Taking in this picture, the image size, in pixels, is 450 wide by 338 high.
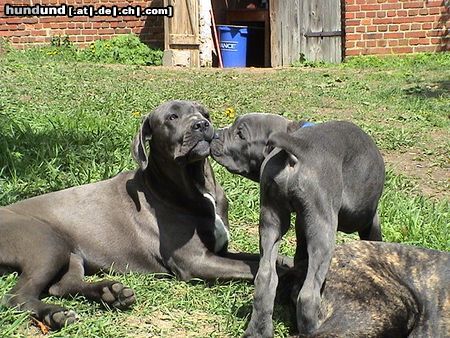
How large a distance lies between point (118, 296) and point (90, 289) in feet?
0.87

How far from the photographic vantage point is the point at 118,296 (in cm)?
485

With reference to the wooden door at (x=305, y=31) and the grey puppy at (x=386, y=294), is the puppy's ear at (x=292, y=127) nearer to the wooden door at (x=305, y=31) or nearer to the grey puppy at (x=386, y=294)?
the grey puppy at (x=386, y=294)

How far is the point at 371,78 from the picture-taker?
13.7m

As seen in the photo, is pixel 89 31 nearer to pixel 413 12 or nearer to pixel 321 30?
pixel 321 30

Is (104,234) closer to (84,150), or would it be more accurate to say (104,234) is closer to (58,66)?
(84,150)

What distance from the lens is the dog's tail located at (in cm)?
430

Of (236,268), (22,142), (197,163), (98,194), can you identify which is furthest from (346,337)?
(22,142)

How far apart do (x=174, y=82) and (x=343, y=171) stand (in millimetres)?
8650

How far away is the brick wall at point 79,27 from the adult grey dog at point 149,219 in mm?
11816

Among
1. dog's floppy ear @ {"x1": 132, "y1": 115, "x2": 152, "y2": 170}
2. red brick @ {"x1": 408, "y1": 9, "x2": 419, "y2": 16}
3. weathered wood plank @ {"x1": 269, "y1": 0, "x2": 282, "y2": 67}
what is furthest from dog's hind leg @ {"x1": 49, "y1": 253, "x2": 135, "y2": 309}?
weathered wood plank @ {"x1": 269, "y1": 0, "x2": 282, "y2": 67}

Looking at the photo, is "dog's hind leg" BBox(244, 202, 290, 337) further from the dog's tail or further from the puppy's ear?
the puppy's ear

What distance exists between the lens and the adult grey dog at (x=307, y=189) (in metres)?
4.19

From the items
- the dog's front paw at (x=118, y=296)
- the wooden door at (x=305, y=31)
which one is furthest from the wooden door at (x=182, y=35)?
the dog's front paw at (x=118, y=296)

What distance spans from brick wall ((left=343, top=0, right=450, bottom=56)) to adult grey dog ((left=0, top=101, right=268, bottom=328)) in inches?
434
